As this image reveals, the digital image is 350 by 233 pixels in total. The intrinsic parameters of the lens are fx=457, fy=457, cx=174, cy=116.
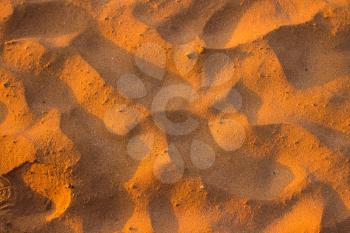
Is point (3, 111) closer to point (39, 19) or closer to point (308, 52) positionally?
point (39, 19)

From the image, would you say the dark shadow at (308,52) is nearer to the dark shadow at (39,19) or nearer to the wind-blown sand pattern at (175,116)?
the wind-blown sand pattern at (175,116)

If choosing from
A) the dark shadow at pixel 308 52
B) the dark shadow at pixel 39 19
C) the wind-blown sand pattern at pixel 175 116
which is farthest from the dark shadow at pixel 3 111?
the dark shadow at pixel 308 52

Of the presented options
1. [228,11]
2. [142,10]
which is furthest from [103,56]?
[228,11]

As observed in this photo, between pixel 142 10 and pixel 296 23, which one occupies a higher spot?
pixel 142 10

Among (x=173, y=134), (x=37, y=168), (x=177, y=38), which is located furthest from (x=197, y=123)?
(x=37, y=168)

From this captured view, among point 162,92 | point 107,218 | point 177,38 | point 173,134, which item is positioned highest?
point 177,38

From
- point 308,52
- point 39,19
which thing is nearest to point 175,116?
point 308,52

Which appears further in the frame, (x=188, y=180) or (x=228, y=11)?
(x=228, y=11)

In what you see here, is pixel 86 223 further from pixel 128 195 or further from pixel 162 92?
pixel 162 92

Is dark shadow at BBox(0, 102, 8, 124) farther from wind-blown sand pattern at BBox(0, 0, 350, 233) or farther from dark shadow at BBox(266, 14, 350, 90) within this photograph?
dark shadow at BBox(266, 14, 350, 90)
